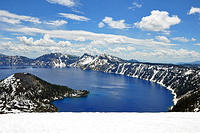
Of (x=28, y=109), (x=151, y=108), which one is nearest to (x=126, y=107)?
(x=151, y=108)

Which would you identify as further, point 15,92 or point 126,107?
point 15,92
